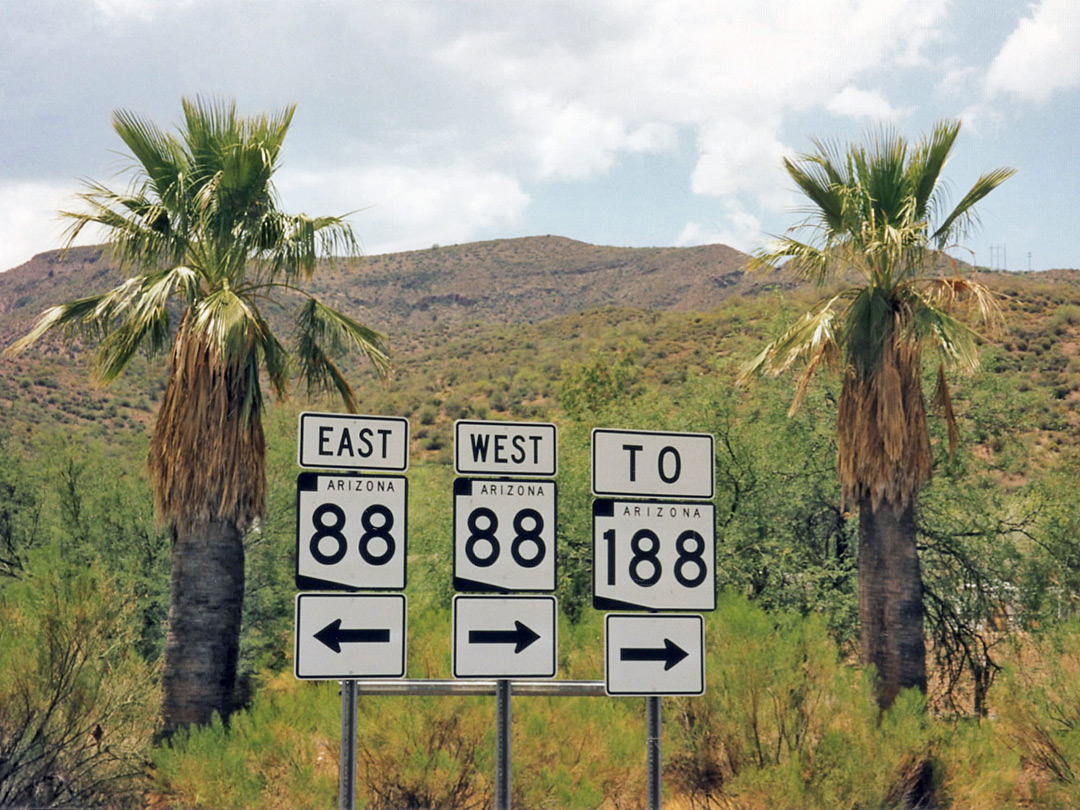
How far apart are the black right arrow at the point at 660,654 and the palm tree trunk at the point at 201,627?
Answer: 7637 mm

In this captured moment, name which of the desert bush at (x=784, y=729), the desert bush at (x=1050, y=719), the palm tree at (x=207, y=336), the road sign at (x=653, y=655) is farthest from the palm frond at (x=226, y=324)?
the desert bush at (x=1050, y=719)

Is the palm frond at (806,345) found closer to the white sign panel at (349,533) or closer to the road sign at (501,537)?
the road sign at (501,537)

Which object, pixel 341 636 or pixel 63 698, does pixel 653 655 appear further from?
pixel 63 698

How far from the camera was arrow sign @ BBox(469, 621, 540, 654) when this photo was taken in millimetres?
6145

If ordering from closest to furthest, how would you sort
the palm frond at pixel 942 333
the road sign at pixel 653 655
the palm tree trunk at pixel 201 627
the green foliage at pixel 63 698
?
1. the road sign at pixel 653 655
2. the green foliage at pixel 63 698
3. the palm tree trunk at pixel 201 627
4. the palm frond at pixel 942 333

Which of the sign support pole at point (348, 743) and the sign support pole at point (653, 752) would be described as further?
the sign support pole at point (653, 752)

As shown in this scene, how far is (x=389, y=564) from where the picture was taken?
20.0 ft

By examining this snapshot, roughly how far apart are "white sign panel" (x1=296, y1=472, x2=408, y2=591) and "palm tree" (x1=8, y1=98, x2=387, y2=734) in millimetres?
6596

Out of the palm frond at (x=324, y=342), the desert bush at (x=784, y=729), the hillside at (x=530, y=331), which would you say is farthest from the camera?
the hillside at (x=530, y=331)

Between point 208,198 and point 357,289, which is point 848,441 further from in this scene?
point 357,289

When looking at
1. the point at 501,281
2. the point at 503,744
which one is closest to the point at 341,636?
the point at 503,744

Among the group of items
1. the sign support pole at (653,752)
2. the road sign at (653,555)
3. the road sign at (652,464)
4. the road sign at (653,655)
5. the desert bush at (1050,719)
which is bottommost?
the desert bush at (1050,719)

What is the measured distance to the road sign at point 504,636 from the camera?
6.11 metres

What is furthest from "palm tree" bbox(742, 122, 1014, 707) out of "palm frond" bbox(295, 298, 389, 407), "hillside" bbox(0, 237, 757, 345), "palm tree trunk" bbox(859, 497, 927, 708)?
"hillside" bbox(0, 237, 757, 345)
